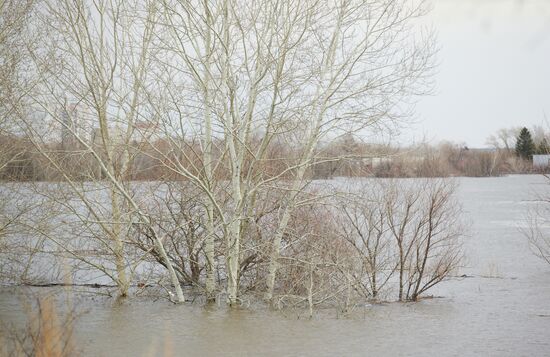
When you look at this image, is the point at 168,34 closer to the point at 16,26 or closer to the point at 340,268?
the point at 16,26

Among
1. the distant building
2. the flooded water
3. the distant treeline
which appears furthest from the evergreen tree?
the flooded water

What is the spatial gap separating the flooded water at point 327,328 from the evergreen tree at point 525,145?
192ft

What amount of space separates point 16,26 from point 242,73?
188 inches

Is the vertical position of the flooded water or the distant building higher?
the distant building

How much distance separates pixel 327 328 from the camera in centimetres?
1174

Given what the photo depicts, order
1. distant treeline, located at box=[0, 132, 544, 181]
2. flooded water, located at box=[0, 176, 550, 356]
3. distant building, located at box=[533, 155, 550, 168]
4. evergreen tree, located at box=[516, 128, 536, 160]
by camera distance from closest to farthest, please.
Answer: flooded water, located at box=[0, 176, 550, 356]
distant treeline, located at box=[0, 132, 544, 181]
distant building, located at box=[533, 155, 550, 168]
evergreen tree, located at box=[516, 128, 536, 160]

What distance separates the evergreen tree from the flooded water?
5865cm

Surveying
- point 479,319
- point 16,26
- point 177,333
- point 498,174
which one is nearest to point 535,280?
point 479,319

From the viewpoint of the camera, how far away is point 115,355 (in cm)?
979

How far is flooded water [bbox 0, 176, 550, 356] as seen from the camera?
34.2 feet

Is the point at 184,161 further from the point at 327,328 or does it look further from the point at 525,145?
the point at 525,145

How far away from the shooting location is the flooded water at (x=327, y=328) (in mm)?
10438

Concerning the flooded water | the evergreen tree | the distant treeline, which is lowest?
the flooded water

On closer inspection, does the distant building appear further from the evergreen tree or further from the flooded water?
the evergreen tree
